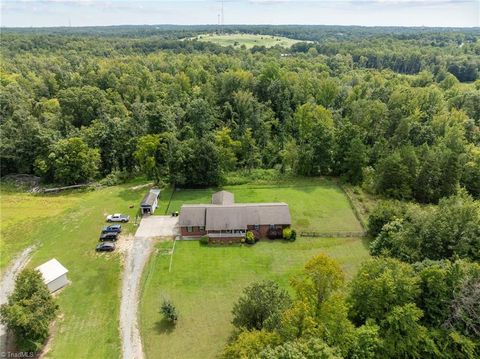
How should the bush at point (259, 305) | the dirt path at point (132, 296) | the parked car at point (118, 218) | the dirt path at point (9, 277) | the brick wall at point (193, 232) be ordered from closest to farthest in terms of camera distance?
the bush at point (259, 305) → the dirt path at point (132, 296) → the dirt path at point (9, 277) → the brick wall at point (193, 232) → the parked car at point (118, 218)

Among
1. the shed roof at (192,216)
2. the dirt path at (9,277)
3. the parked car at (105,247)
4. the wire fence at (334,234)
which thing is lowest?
the dirt path at (9,277)

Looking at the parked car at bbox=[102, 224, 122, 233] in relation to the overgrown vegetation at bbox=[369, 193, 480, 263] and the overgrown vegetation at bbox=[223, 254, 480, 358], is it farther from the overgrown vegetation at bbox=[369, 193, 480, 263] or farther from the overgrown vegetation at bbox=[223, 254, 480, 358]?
the overgrown vegetation at bbox=[369, 193, 480, 263]

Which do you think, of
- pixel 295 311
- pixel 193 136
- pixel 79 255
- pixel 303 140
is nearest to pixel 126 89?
pixel 193 136

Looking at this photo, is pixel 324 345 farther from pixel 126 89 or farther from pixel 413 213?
pixel 126 89

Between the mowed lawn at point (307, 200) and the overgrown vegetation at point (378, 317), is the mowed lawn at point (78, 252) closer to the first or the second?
the mowed lawn at point (307, 200)

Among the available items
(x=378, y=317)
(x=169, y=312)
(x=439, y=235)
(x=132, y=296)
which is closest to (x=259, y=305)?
(x=378, y=317)

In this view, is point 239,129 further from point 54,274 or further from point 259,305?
point 259,305

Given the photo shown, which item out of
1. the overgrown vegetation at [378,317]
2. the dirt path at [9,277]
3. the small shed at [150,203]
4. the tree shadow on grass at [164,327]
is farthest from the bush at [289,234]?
the dirt path at [9,277]

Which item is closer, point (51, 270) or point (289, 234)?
point (51, 270)
